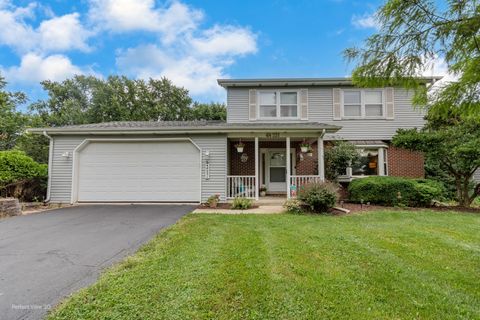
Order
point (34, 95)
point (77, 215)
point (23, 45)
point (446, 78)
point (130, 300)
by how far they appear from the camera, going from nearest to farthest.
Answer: point (130, 300)
point (446, 78)
point (77, 215)
point (23, 45)
point (34, 95)

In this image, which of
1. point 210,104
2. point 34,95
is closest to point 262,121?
point 210,104

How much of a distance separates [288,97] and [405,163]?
6.22 metres

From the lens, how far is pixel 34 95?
2639cm

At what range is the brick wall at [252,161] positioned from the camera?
11953mm

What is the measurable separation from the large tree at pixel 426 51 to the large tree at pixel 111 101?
25.1m

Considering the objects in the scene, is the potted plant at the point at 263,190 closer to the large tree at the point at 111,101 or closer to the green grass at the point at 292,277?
the green grass at the point at 292,277

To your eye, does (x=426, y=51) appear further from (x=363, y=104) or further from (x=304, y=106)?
(x=363, y=104)

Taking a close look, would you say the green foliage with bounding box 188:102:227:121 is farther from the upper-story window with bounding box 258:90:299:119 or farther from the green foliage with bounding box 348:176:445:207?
the green foliage with bounding box 348:176:445:207

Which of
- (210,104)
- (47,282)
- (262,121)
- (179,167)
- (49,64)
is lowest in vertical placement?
(47,282)

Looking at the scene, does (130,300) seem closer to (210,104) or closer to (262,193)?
(262,193)

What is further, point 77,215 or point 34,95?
point 34,95

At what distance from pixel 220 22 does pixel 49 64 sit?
18.1 meters

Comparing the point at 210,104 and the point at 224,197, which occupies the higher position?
the point at 210,104

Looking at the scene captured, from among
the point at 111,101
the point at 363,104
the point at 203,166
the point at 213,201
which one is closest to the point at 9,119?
the point at 111,101
